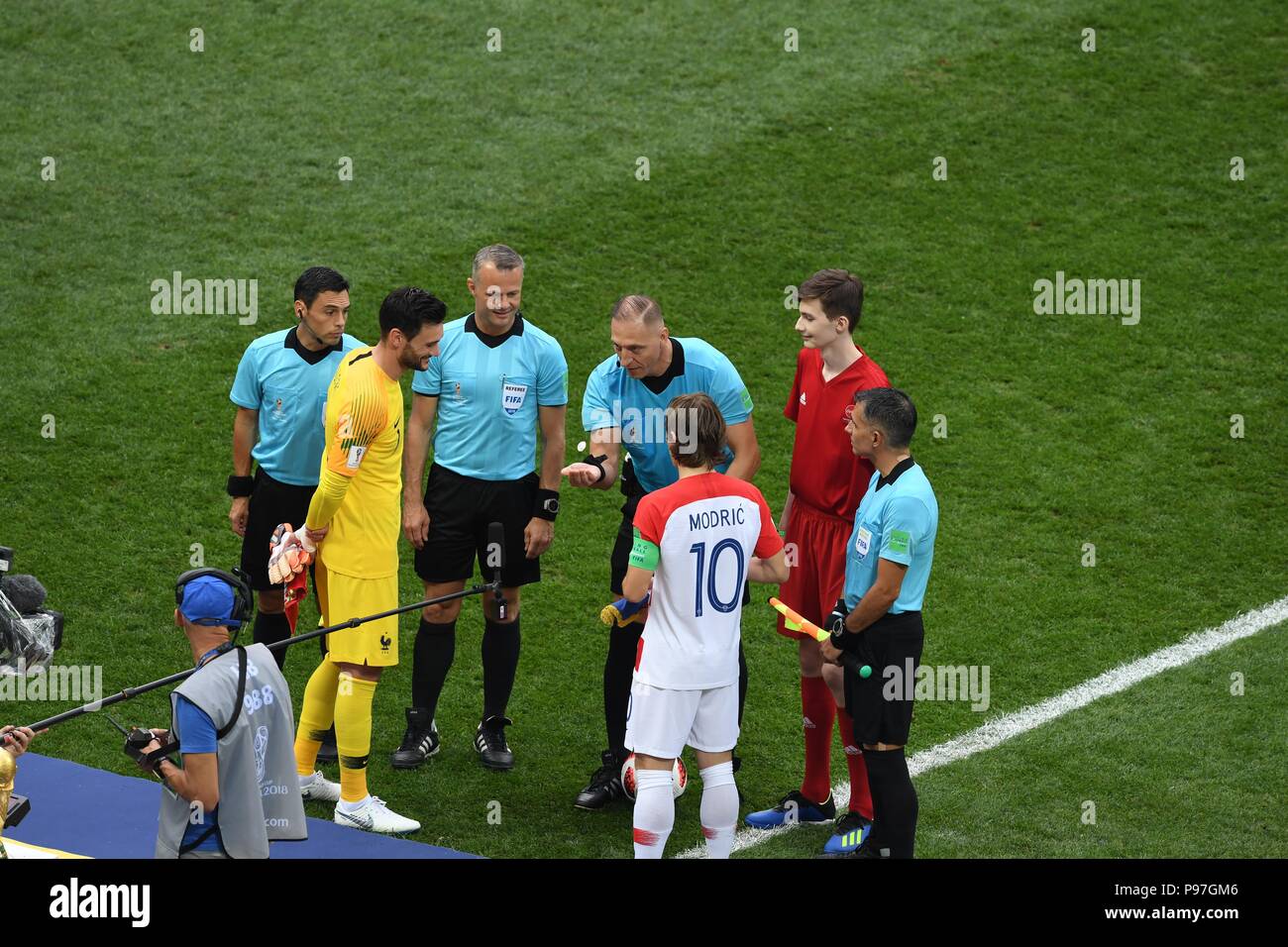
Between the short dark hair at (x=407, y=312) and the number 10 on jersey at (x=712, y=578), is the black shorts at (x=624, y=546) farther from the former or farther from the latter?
the short dark hair at (x=407, y=312)

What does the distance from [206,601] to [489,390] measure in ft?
6.63

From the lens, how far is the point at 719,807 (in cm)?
518

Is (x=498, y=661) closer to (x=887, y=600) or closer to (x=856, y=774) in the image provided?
(x=856, y=774)

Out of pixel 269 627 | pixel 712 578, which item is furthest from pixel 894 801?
pixel 269 627

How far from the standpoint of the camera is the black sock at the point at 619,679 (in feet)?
20.4

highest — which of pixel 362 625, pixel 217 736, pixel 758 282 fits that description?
pixel 758 282

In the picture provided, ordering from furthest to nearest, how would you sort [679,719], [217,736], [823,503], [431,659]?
[431,659] < [823,503] < [679,719] < [217,736]

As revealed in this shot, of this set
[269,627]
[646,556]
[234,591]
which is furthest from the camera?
[269,627]

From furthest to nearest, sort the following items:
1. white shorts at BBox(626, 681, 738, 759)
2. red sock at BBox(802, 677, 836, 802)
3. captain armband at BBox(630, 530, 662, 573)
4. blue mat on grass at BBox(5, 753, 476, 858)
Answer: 1. red sock at BBox(802, 677, 836, 802)
2. blue mat on grass at BBox(5, 753, 476, 858)
3. white shorts at BBox(626, 681, 738, 759)
4. captain armband at BBox(630, 530, 662, 573)

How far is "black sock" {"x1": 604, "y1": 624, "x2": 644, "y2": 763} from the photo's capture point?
6.23 m

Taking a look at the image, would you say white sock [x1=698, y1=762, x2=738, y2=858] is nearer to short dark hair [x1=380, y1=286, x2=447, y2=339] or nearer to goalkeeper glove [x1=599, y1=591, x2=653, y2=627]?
goalkeeper glove [x1=599, y1=591, x2=653, y2=627]

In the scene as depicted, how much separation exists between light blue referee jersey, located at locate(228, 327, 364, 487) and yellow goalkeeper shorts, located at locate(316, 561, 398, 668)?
2.23ft

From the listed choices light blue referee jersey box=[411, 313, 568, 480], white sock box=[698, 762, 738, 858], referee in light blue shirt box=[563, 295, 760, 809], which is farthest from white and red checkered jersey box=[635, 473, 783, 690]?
light blue referee jersey box=[411, 313, 568, 480]

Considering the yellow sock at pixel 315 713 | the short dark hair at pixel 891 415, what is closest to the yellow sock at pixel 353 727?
the yellow sock at pixel 315 713
